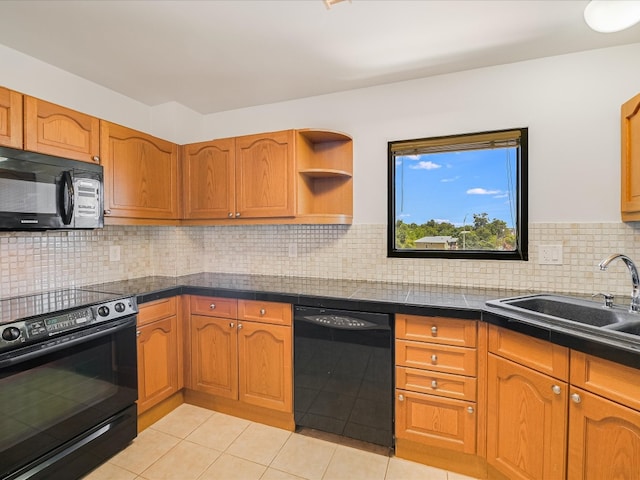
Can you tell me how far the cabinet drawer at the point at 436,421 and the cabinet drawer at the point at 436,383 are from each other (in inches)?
1.2

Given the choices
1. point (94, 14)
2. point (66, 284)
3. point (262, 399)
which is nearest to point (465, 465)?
point (262, 399)

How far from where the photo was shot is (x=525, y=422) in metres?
1.41

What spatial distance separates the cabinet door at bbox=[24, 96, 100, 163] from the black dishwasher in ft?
5.25

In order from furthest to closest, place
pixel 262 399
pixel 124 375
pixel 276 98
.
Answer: pixel 276 98 → pixel 262 399 → pixel 124 375

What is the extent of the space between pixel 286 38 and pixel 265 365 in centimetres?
197

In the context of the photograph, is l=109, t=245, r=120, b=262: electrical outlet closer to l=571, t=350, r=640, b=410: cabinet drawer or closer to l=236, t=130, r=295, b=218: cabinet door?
l=236, t=130, r=295, b=218: cabinet door

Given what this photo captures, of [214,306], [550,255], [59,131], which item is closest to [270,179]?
[214,306]

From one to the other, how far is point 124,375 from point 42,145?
1.35 m

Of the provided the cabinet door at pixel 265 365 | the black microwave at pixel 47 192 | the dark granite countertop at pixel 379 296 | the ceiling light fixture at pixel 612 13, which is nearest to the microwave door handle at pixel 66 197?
the black microwave at pixel 47 192

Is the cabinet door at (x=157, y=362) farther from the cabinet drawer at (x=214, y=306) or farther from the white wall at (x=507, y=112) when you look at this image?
the white wall at (x=507, y=112)

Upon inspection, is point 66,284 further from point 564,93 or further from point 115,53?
point 564,93

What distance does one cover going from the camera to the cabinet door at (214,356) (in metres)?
2.13

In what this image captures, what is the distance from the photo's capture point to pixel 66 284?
2.10 metres

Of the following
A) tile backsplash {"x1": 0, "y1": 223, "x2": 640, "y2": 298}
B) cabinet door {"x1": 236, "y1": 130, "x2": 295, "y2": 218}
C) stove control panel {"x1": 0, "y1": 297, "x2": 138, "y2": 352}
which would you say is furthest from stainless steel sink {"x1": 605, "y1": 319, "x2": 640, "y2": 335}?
stove control panel {"x1": 0, "y1": 297, "x2": 138, "y2": 352}
